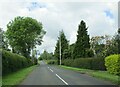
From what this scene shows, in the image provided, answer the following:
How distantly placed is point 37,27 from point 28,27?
3.40 m

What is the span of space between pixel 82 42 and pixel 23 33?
22.3 m

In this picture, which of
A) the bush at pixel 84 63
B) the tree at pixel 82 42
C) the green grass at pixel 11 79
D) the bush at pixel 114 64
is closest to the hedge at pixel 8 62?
the green grass at pixel 11 79

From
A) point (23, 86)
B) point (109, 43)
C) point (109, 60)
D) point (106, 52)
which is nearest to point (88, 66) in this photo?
point (106, 52)

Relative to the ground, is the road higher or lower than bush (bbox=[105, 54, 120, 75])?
lower

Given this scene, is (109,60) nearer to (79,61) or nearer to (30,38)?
(79,61)

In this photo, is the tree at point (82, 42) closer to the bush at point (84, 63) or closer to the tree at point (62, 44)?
the bush at point (84, 63)

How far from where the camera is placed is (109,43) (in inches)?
2373

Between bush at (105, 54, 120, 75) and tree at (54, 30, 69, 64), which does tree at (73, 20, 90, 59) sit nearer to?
tree at (54, 30, 69, 64)

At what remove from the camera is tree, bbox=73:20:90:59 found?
73062 millimetres

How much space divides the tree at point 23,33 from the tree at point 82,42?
18759 millimetres

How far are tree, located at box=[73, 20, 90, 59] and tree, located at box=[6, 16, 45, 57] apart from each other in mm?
18759

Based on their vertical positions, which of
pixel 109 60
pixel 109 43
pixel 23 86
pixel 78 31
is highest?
pixel 78 31

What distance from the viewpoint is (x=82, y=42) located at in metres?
73.6

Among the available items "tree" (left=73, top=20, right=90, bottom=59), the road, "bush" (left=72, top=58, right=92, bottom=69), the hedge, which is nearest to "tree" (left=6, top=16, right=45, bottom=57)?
"tree" (left=73, top=20, right=90, bottom=59)
